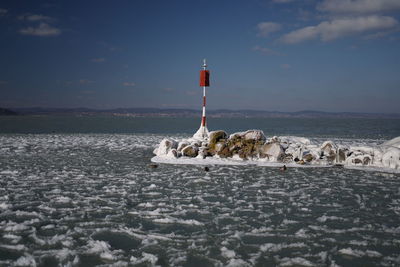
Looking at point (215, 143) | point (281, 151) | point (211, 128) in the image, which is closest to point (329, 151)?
point (281, 151)

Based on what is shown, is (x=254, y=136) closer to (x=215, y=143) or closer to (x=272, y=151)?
(x=272, y=151)

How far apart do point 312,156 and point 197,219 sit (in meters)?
10.2

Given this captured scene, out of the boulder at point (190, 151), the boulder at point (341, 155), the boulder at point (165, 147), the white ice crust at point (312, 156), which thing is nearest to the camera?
the white ice crust at point (312, 156)

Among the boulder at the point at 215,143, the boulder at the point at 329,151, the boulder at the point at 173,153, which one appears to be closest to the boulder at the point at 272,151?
the boulder at the point at 329,151

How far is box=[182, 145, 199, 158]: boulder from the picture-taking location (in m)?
16.8

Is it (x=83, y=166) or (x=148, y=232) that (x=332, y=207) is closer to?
(x=148, y=232)

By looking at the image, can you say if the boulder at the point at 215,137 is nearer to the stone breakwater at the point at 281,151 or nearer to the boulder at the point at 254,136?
the stone breakwater at the point at 281,151

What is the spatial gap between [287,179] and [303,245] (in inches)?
239

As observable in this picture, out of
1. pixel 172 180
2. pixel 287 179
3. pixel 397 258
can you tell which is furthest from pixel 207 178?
pixel 397 258

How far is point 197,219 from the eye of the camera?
6.82m

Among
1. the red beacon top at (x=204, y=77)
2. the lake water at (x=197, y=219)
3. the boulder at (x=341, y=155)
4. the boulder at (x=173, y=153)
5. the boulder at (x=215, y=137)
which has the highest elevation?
the red beacon top at (x=204, y=77)

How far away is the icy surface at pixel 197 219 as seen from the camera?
5066mm

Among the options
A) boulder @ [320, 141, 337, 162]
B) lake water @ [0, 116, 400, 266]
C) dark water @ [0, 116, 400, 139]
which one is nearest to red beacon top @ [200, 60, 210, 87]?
boulder @ [320, 141, 337, 162]

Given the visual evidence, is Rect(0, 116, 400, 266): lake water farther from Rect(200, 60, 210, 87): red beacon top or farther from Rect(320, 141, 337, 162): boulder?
Rect(200, 60, 210, 87): red beacon top
